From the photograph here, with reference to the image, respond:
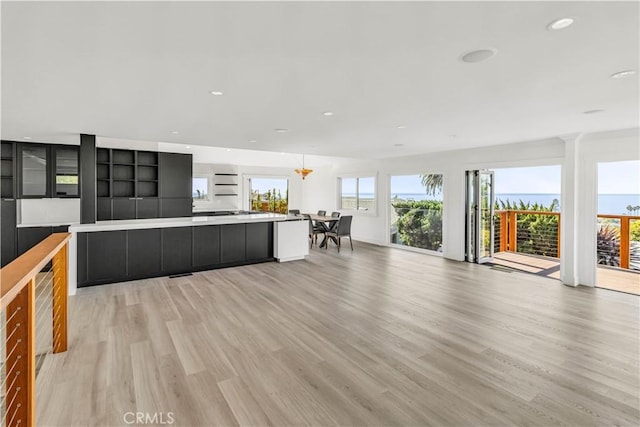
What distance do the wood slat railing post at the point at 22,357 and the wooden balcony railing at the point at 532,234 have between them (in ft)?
24.6

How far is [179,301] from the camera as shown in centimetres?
399

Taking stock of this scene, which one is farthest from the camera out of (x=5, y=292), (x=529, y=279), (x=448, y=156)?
(x=448, y=156)

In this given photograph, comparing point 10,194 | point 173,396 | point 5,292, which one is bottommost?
point 173,396

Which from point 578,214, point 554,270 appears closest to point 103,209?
point 578,214

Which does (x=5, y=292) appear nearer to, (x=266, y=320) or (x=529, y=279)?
(x=266, y=320)

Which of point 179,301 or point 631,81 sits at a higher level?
point 631,81

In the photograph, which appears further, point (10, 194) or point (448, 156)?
point (448, 156)

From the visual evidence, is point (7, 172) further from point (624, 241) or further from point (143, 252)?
point (624, 241)

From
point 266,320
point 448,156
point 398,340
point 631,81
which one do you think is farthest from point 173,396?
point 448,156


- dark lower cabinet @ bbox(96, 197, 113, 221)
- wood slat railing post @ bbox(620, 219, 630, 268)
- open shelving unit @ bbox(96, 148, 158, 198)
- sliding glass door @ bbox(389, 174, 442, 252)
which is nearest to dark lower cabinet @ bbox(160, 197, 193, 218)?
open shelving unit @ bbox(96, 148, 158, 198)

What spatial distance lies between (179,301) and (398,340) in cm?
268

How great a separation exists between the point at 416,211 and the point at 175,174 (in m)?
5.77

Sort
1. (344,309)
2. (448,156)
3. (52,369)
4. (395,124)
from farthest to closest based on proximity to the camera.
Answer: (448,156)
(395,124)
(344,309)
(52,369)

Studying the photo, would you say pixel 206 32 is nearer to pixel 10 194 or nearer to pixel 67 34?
pixel 67 34
